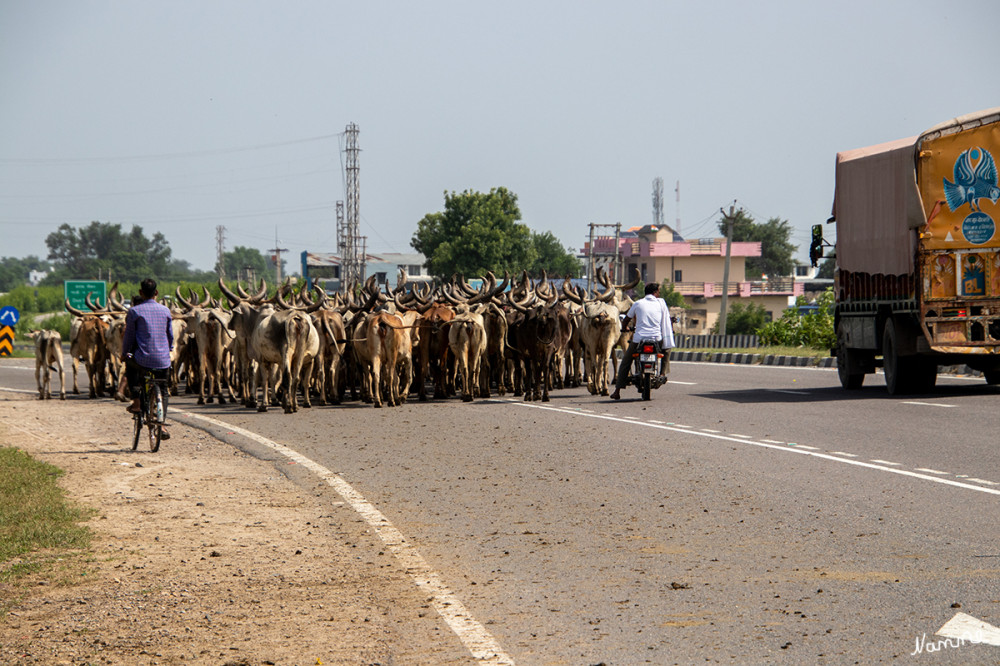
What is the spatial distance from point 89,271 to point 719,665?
132362 mm

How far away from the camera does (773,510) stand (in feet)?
30.1

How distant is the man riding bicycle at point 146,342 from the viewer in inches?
543

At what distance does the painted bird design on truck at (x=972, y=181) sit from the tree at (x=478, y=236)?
62140 mm

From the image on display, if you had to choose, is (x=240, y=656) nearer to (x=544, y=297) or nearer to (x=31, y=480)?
(x=31, y=480)

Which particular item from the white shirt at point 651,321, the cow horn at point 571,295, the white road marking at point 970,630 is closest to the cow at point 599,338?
the white shirt at point 651,321

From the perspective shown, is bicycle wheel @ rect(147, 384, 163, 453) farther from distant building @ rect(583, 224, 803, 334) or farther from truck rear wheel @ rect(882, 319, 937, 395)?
distant building @ rect(583, 224, 803, 334)

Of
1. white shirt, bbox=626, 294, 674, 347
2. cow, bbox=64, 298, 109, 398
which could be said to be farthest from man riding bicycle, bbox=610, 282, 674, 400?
cow, bbox=64, 298, 109, 398

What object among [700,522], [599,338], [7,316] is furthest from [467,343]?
[7,316]

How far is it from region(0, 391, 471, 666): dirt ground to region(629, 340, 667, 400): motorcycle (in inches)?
349

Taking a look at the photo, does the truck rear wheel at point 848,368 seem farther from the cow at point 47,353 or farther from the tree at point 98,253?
the tree at point 98,253

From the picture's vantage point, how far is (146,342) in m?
13.8

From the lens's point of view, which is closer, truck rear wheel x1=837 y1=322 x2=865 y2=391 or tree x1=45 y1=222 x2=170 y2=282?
truck rear wheel x1=837 y1=322 x2=865 y2=391


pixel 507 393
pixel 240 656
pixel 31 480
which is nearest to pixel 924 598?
pixel 240 656

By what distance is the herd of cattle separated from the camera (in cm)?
2048
